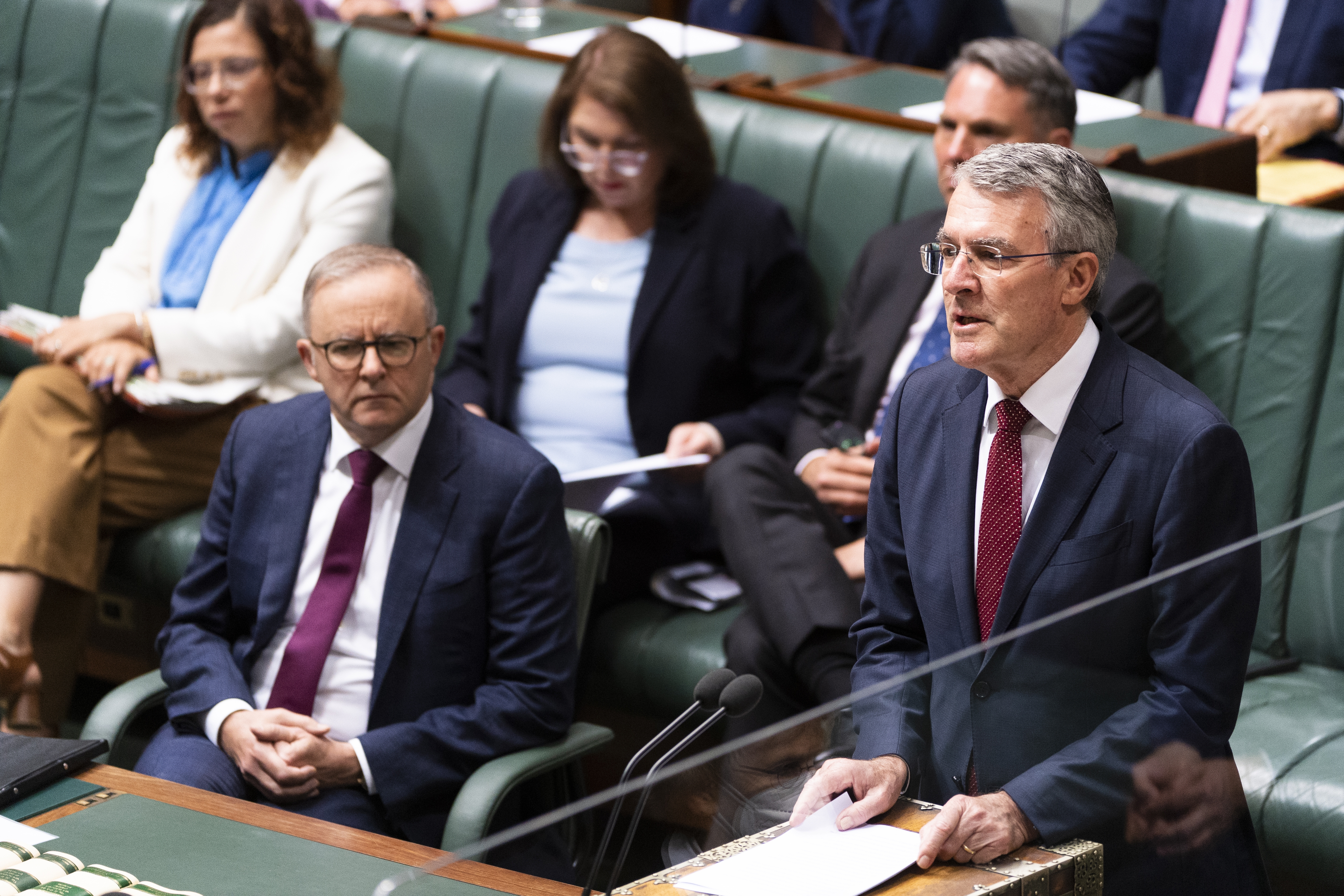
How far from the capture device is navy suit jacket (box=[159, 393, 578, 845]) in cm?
205

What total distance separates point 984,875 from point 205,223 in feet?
7.99

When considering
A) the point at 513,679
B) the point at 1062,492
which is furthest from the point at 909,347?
the point at 1062,492

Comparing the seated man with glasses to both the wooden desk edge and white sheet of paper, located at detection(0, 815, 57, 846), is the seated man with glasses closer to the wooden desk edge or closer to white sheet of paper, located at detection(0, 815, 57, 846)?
the wooden desk edge

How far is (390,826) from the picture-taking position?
2055 millimetres

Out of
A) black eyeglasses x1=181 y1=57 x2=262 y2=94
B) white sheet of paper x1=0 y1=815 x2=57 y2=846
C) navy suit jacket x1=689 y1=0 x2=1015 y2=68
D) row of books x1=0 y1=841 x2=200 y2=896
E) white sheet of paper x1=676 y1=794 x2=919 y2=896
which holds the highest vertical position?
navy suit jacket x1=689 y1=0 x2=1015 y2=68

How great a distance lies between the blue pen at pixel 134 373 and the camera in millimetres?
2936

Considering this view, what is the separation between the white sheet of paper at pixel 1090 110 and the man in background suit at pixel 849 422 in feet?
0.84

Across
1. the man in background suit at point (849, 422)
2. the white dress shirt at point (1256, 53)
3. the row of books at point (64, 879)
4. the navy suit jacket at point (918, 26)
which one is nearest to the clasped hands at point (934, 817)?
the row of books at point (64, 879)

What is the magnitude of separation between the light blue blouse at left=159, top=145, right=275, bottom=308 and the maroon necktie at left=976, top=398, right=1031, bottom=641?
2000 millimetres

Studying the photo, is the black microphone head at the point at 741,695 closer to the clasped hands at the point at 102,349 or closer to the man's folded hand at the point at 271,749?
the man's folded hand at the point at 271,749

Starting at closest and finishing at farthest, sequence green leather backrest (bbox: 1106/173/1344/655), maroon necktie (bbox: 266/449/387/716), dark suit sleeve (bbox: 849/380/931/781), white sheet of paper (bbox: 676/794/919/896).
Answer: white sheet of paper (bbox: 676/794/919/896), dark suit sleeve (bbox: 849/380/931/781), maroon necktie (bbox: 266/449/387/716), green leather backrest (bbox: 1106/173/1344/655)

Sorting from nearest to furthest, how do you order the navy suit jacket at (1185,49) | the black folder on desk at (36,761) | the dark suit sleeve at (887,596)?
the dark suit sleeve at (887,596) < the black folder on desk at (36,761) < the navy suit jacket at (1185,49)

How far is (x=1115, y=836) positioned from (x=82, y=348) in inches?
91.3

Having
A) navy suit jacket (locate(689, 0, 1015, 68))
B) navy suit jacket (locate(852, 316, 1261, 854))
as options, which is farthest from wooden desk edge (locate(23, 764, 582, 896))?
navy suit jacket (locate(689, 0, 1015, 68))
